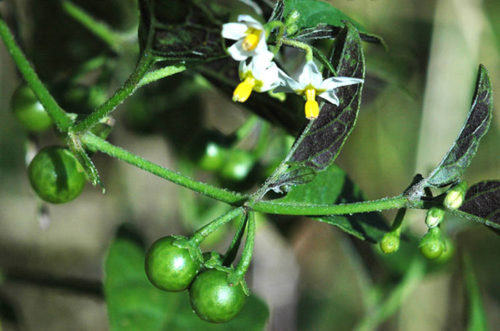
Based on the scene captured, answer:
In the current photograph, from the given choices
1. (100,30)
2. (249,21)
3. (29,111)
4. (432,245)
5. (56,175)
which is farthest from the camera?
(100,30)

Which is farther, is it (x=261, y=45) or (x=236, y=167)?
(x=236, y=167)

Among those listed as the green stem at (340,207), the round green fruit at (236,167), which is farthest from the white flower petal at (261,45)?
the round green fruit at (236,167)

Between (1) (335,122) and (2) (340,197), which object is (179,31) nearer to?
(1) (335,122)

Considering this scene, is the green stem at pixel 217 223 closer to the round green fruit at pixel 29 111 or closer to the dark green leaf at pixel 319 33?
the dark green leaf at pixel 319 33

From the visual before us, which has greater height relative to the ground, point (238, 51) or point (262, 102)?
point (262, 102)

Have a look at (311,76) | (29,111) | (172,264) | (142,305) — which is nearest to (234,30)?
(311,76)

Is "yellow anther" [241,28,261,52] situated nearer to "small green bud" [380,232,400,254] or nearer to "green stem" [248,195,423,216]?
"green stem" [248,195,423,216]

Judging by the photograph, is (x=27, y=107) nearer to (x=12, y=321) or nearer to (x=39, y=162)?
(x=39, y=162)

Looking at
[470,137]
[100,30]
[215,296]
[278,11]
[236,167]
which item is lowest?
[215,296]
